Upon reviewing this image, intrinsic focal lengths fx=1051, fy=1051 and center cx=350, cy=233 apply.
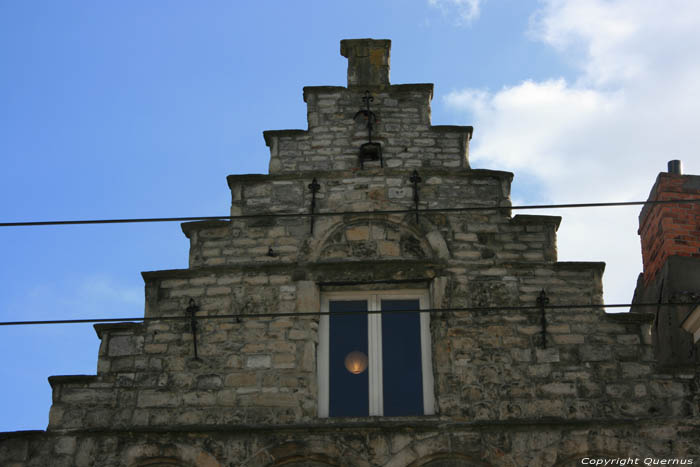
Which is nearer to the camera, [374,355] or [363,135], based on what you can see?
[374,355]

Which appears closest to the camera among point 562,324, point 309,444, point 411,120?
point 309,444

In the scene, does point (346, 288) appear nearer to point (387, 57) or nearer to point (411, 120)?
point (411, 120)

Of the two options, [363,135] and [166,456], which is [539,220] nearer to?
[363,135]

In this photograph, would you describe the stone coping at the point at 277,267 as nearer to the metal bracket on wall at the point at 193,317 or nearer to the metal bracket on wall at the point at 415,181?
the metal bracket on wall at the point at 193,317

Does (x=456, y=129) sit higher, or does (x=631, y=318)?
(x=456, y=129)

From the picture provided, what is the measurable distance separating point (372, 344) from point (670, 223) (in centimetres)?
422

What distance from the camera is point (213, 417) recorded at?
30.3 ft

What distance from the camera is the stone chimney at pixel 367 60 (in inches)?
453

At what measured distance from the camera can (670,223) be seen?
11914 mm

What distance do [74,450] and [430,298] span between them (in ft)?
11.5

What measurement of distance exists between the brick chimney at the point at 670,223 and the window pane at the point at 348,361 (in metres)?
4.03

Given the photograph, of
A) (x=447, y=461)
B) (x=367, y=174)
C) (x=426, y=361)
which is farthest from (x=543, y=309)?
(x=367, y=174)

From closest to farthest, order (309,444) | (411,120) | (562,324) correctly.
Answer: (309,444) < (562,324) < (411,120)

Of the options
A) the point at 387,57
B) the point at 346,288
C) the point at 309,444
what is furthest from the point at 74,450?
the point at 387,57
